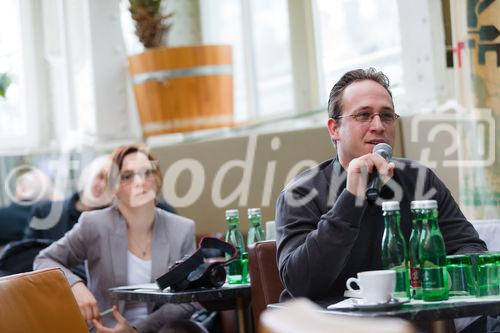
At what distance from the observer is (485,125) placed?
137 inches

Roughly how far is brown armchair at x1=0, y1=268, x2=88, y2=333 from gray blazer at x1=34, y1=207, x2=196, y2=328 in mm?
1489

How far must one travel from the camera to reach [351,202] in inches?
85.5

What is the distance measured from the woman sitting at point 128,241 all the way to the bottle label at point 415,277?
1676 mm

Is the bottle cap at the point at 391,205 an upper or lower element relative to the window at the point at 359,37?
lower

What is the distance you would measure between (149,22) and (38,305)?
392 cm

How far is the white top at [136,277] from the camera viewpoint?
3.66m

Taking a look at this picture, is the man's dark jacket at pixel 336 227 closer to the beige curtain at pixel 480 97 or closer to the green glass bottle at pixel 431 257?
the green glass bottle at pixel 431 257

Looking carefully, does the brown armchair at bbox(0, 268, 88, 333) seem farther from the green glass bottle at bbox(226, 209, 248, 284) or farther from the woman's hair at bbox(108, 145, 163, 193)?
the woman's hair at bbox(108, 145, 163, 193)

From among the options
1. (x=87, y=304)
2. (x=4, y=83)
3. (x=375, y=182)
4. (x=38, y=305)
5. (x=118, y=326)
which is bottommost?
(x=118, y=326)

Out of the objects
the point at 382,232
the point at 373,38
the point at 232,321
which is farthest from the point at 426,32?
the point at 382,232

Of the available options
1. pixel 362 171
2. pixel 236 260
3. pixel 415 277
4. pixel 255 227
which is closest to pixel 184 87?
pixel 255 227

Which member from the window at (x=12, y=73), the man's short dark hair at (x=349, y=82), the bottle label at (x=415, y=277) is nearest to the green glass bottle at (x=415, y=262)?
the bottle label at (x=415, y=277)

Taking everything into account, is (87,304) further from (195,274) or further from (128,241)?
(195,274)

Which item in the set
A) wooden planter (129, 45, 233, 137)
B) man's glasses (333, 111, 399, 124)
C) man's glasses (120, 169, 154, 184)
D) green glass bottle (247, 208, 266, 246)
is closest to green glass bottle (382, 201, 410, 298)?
man's glasses (333, 111, 399, 124)
